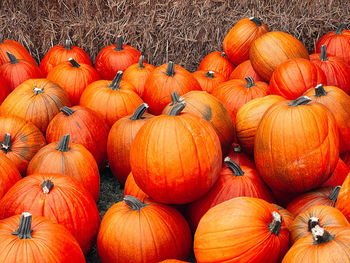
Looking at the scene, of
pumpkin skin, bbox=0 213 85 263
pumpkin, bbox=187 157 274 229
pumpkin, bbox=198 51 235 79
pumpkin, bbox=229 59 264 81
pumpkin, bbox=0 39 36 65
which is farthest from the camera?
pumpkin, bbox=198 51 235 79

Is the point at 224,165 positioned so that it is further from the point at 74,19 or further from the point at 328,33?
the point at 74,19

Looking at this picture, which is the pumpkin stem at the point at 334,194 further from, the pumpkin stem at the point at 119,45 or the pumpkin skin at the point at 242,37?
the pumpkin stem at the point at 119,45

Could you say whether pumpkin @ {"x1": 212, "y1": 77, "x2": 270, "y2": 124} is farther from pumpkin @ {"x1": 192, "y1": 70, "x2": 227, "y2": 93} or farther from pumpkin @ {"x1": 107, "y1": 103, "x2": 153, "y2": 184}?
pumpkin @ {"x1": 107, "y1": 103, "x2": 153, "y2": 184}

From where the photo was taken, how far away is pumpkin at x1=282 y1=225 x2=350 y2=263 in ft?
6.16

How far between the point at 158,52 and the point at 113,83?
1.67 meters

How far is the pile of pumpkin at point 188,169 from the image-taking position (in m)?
2.30

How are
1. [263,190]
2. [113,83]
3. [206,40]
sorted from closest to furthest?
[263,190]
[113,83]
[206,40]

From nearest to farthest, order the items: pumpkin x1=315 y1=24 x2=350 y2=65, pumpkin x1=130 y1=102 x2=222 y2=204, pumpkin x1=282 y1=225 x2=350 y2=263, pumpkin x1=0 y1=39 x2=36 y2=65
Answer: pumpkin x1=282 y1=225 x2=350 y2=263 → pumpkin x1=130 y1=102 x2=222 y2=204 → pumpkin x1=315 y1=24 x2=350 y2=65 → pumpkin x1=0 y1=39 x2=36 y2=65

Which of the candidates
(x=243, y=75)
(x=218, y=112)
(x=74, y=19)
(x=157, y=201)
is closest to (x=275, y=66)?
(x=243, y=75)

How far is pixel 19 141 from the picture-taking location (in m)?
3.69

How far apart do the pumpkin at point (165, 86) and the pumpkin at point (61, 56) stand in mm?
1507

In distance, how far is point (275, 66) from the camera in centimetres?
438

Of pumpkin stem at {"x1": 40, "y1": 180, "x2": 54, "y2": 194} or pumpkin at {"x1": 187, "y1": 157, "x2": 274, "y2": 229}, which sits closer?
pumpkin stem at {"x1": 40, "y1": 180, "x2": 54, "y2": 194}

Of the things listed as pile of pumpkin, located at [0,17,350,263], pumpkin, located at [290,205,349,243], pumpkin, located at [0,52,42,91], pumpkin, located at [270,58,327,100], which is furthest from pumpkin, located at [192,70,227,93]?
pumpkin, located at [290,205,349,243]
